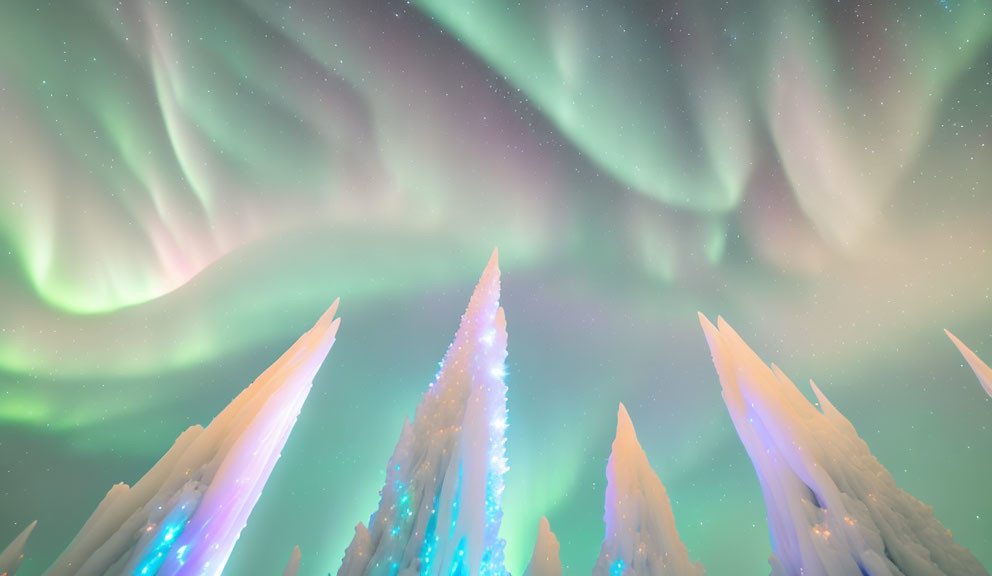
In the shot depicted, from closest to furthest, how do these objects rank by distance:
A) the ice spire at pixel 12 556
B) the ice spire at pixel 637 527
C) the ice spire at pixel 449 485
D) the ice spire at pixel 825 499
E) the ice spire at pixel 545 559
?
the ice spire at pixel 825 499
the ice spire at pixel 12 556
the ice spire at pixel 449 485
the ice spire at pixel 637 527
the ice spire at pixel 545 559

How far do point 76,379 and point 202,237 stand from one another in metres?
6.43

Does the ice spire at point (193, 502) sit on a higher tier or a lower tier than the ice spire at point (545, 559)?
higher

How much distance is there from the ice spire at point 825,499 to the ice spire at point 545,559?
3.55 metres

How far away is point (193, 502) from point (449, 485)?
421 cm

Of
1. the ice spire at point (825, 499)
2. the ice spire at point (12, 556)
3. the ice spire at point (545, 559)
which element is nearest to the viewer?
the ice spire at point (825, 499)

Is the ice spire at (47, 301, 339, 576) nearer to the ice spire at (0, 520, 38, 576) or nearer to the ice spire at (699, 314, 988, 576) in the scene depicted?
the ice spire at (0, 520, 38, 576)

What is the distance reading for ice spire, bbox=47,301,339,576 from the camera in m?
5.93

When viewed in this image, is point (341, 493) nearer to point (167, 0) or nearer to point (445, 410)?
point (445, 410)

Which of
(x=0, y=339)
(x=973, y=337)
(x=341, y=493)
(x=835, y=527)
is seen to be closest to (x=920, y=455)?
(x=973, y=337)

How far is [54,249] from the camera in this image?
12227 millimetres

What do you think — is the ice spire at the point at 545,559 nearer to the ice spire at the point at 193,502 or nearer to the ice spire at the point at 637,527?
the ice spire at the point at 637,527

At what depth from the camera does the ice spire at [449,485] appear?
7.01 metres

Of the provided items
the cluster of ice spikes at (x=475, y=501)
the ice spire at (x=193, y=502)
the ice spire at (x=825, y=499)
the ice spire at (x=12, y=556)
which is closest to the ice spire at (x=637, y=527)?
the cluster of ice spikes at (x=475, y=501)

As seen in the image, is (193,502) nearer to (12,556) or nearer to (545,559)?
(12,556)
